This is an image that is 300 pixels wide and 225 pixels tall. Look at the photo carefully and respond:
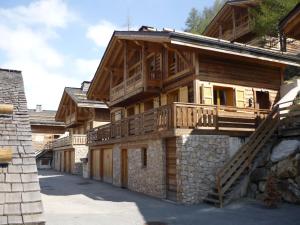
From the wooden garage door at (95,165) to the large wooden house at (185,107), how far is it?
2.92 m

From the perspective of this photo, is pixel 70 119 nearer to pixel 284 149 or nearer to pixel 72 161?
pixel 72 161

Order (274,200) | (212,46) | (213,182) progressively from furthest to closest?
(212,46)
(213,182)
(274,200)

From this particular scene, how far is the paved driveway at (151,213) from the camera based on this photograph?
36.4 ft

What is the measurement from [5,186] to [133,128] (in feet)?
43.7

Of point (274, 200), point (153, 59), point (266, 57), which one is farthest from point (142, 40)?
point (274, 200)

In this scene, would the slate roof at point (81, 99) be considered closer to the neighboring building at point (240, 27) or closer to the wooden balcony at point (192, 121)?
the neighboring building at point (240, 27)

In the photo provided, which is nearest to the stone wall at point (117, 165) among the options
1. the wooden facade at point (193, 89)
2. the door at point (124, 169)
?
the door at point (124, 169)

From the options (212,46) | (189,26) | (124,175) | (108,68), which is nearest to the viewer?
(212,46)

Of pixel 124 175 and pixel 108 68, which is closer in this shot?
pixel 124 175

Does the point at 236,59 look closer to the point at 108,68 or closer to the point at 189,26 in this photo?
the point at 108,68

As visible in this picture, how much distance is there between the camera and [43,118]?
4878 centimetres

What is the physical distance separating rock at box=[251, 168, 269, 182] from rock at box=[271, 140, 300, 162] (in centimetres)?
59

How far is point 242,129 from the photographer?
15586mm

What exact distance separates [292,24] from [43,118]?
4296 cm
